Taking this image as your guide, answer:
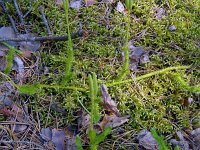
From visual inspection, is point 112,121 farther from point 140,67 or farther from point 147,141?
point 140,67

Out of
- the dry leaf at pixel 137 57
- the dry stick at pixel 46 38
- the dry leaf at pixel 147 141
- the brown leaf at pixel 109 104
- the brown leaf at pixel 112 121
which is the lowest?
the dry leaf at pixel 147 141

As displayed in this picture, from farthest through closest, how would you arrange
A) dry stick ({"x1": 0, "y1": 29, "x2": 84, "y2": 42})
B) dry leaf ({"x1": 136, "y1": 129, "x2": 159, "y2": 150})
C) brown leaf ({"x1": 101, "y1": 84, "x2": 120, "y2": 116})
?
dry stick ({"x1": 0, "y1": 29, "x2": 84, "y2": 42}), brown leaf ({"x1": 101, "y1": 84, "x2": 120, "y2": 116}), dry leaf ({"x1": 136, "y1": 129, "x2": 159, "y2": 150})

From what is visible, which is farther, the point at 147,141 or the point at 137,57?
the point at 137,57

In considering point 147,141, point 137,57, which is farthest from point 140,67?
point 147,141

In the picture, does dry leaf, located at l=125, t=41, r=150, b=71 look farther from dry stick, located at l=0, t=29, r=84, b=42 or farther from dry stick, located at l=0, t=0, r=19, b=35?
dry stick, located at l=0, t=0, r=19, b=35

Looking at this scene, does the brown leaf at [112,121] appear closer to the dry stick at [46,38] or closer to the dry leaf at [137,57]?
the dry leaf at [137,57]

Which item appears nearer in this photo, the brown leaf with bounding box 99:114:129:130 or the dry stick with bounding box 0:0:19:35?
the brown leaf with bounding box 99:114:129:130

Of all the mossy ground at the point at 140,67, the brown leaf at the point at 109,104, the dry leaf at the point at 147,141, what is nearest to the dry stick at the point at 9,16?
the mossy ground at the point at 140,67

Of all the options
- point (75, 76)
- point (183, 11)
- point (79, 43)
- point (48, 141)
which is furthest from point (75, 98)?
point (183, 11)

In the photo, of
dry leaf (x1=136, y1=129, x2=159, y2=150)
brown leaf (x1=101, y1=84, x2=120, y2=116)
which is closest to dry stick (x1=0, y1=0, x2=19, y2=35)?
brown leaf (x1=101, y1=84, x2=120, y2=116)
